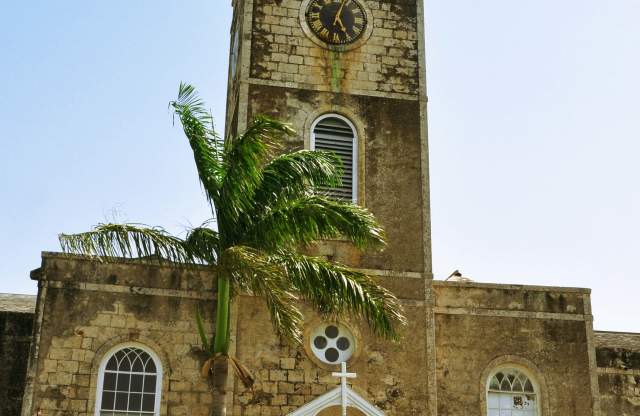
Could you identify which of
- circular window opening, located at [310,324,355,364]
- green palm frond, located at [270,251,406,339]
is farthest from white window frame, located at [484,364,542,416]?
green palm frond, located at [270,251,406,339]

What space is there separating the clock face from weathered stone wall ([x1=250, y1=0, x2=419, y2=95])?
241 millimetres

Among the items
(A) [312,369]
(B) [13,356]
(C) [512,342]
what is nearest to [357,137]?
(A) [312,369]

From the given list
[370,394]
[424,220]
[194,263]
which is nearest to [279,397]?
[370,394]

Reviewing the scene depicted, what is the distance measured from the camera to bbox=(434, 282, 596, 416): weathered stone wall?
18.0 metres

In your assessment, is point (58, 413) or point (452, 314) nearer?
point (58, 413)

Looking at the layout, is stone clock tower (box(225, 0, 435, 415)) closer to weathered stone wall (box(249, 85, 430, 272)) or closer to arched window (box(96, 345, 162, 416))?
weathered stone wall (box(249, 85, 430, 272))

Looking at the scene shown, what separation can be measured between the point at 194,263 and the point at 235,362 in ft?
5.85

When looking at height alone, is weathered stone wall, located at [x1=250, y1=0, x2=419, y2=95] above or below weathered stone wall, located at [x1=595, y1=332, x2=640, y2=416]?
above

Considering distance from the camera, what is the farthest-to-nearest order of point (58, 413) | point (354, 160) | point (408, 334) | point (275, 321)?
point (354, 160) → point (408, 334) → point (58, 413) → point (275, 321)

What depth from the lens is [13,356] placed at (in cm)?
1811

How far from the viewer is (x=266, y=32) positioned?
64.6ft

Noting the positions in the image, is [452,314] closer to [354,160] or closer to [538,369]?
[538,369]

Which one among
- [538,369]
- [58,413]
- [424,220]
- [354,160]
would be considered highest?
[354,160]

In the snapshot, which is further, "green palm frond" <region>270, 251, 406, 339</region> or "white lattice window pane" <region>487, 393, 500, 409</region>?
"white lattice window pane" <region>487, 393, 500, 409</region>
